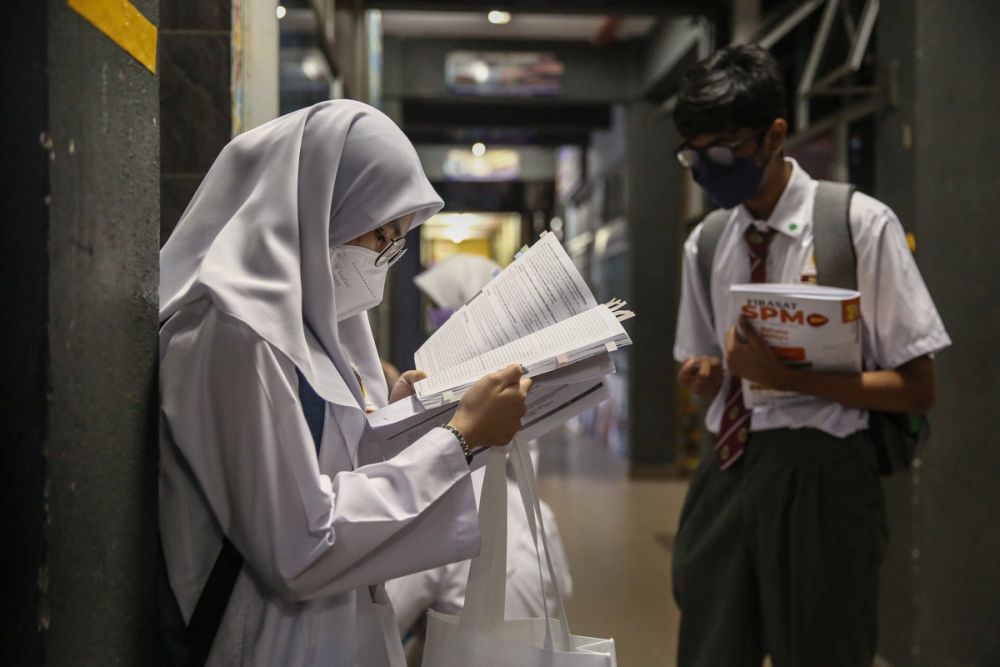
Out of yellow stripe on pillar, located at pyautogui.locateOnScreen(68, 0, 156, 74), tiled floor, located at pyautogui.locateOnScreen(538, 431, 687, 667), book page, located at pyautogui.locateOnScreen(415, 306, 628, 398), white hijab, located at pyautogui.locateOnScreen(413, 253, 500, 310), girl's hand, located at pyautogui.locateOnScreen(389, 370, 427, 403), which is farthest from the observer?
white hijab, located at pyautogui.locateOnScreen(413, 253, 500, 310)

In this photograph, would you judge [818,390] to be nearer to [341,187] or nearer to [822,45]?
[341,187]

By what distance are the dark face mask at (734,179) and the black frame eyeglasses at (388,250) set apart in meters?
0.99

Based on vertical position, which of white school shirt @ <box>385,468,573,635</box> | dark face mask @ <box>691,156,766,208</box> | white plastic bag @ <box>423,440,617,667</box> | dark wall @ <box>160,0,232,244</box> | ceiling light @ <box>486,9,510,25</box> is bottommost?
white school shirt @ <box>385,468,573,635</box>

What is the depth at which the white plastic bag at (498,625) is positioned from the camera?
148cm

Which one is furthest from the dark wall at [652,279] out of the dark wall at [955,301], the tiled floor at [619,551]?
the dark wall at [955,301]

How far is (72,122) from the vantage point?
104cm

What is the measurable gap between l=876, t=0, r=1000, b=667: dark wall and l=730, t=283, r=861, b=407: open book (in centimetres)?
148

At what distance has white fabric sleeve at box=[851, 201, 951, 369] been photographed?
84.6 inches

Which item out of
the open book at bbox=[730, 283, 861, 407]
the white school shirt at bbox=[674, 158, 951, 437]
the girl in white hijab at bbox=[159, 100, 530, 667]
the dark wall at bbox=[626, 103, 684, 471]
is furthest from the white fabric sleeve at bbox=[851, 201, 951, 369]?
the dark wall at bbox=[626, 103, 684, 471]

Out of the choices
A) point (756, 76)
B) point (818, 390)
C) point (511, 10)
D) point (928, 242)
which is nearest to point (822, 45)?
point (928, 242)

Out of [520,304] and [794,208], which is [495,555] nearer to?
[520,304]

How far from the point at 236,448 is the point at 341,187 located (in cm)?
48

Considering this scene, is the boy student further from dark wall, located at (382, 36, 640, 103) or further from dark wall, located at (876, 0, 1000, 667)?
dark wall, located at (382, 36, 640, 103)

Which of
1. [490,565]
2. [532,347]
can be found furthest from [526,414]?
[490,565]
